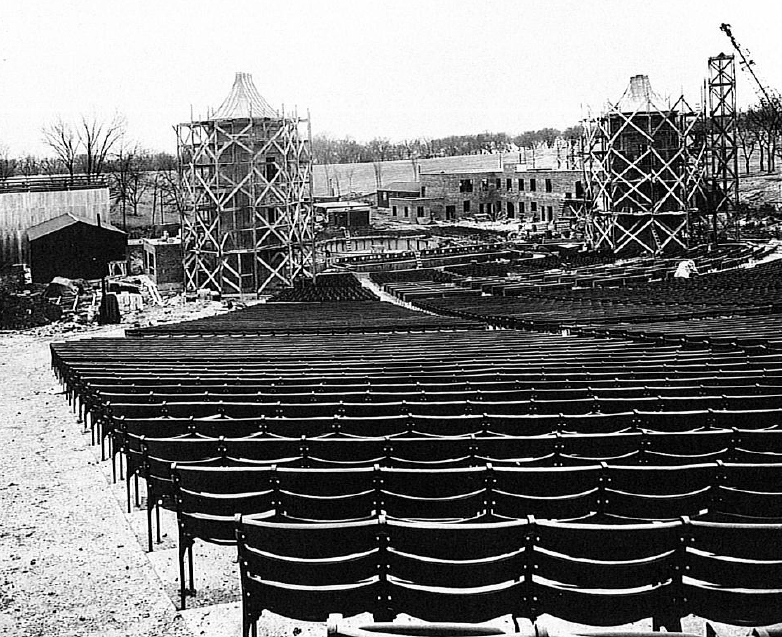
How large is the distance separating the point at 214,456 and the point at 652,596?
11.8ft

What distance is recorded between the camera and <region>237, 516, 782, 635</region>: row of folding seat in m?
4.06

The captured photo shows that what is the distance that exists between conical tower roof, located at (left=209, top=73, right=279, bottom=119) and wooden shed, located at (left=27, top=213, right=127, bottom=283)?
10420mm

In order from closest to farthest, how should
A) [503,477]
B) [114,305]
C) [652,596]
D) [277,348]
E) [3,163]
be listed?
[652,596]
[503,477]
[277,348]
[114,305]
[3,163]

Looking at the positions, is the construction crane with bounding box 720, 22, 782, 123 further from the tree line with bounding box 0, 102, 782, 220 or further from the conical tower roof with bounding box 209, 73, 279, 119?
the conical tower roof with bounding box 209, 73, 279, 119

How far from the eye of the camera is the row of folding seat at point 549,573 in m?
4.06

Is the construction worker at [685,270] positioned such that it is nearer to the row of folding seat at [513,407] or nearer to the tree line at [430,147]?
the row of folding seat at [513,407]

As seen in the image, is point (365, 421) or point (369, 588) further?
point (365, 421)

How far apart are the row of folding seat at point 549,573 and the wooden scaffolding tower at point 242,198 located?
44.2 meters

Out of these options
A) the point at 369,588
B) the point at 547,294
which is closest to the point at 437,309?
the point at 547,294

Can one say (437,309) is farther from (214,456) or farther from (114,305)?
(214,456)

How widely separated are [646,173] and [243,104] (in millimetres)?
28443

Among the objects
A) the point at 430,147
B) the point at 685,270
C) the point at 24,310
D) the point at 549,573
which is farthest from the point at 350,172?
the point at 549,573

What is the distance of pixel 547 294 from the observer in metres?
34.0

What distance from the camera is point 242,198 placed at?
163 feet
